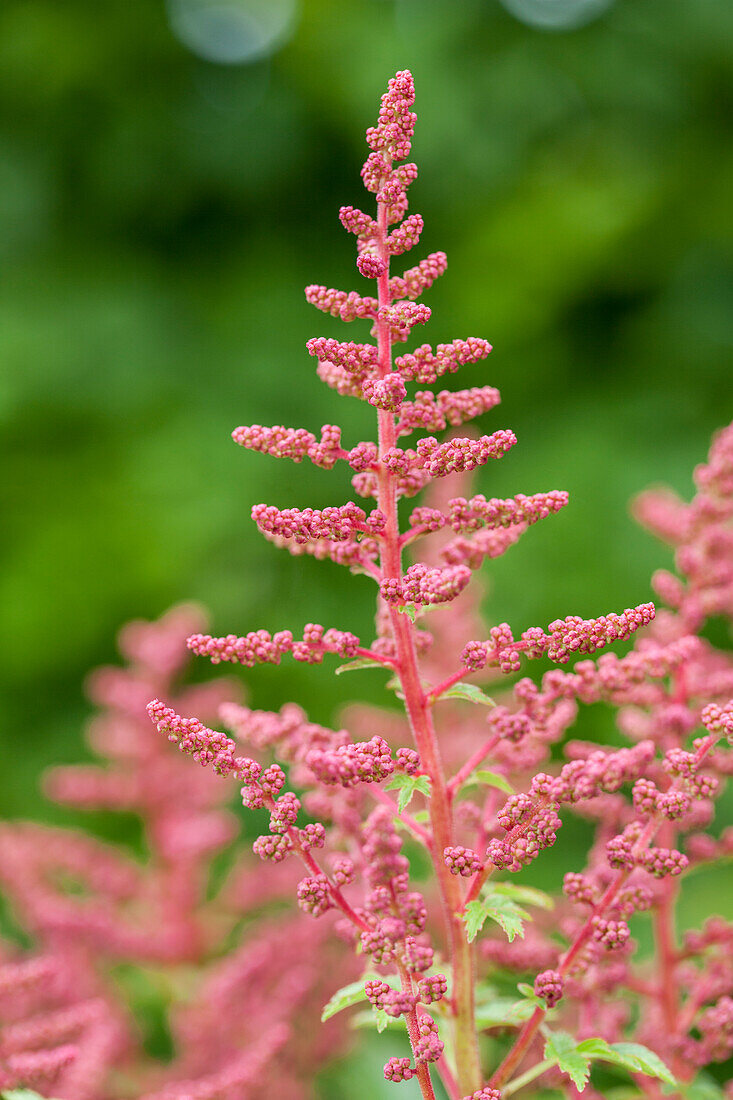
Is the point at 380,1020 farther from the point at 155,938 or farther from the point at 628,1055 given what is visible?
the point at 155,938

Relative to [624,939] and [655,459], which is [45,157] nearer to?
[655,459]

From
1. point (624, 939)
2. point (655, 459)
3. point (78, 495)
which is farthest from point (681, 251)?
point (624, 939)

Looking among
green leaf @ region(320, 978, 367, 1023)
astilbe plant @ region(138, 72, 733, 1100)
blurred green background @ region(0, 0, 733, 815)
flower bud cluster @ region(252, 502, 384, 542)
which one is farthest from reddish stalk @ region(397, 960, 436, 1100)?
blurred green background @ region(0, 0, 733, 815)

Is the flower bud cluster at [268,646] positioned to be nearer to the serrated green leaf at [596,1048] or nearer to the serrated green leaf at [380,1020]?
the serrated green leaf at [380,1020]

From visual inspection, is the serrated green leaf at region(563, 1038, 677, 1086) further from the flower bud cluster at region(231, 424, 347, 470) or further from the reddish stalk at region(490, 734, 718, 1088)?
the flower bud cluster at region(231, 424, 347, 470)

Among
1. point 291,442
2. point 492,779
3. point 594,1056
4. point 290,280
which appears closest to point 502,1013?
point 594,1056

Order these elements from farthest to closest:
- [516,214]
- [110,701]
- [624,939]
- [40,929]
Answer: [516,214], [110,701], [40,929], [624,939]
